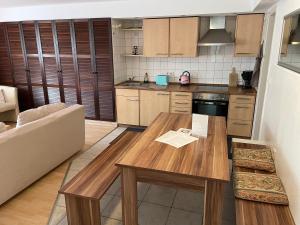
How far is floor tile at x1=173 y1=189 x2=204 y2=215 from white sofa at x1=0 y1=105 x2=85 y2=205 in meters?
1.63

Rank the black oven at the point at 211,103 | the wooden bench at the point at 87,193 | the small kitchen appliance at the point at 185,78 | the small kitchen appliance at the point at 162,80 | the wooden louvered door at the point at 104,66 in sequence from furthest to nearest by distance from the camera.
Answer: the small kitchen appliance at the point at 162,80, the small kitchen appliance at the point at 185,78, the wooden louvered door at the point at 104,66, the black oven at the point at 211,103, the wooden bench at the point at 87,193

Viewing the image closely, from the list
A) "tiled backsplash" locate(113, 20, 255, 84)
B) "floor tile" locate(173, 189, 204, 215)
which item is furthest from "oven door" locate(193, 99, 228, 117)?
"floor tile" locate(173, 189, 204, 215)

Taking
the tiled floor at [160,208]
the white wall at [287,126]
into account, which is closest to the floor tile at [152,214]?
the tiled floor at [160,208]

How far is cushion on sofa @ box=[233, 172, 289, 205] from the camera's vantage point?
173cm

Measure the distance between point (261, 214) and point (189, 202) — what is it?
0.96 m

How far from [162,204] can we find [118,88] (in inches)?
99.5

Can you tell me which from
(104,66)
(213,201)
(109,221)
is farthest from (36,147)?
(104,66)

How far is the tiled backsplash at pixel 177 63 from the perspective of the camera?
4.29 meters

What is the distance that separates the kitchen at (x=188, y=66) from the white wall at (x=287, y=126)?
1254mm

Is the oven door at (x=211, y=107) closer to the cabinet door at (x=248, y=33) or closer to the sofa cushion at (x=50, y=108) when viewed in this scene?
the cabinet door at (x=248, y=33)

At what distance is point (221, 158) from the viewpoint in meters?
1.81

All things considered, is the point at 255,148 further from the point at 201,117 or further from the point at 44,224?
the point at 44,224

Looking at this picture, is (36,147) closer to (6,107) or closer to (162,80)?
(6,107)

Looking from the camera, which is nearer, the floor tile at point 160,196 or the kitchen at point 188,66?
the floor tile at point 160,196
